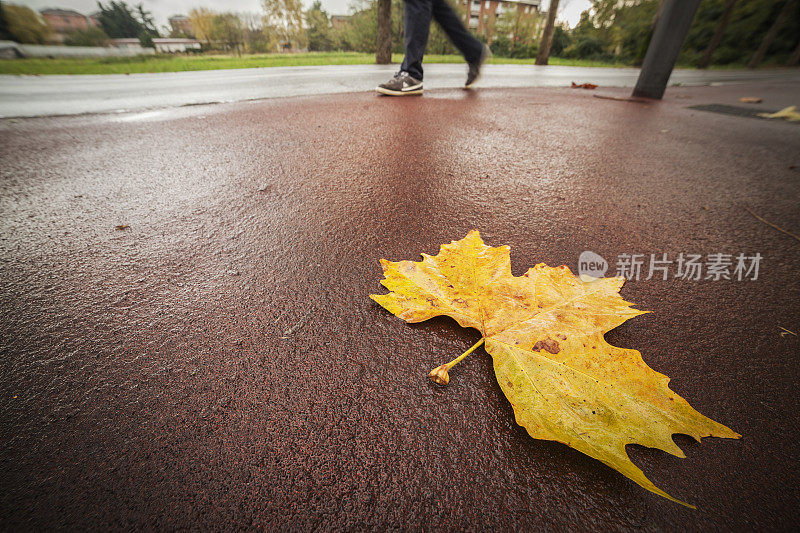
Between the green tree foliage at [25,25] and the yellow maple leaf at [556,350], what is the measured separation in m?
18.8

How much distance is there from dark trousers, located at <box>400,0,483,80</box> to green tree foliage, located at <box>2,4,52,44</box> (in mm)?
16299

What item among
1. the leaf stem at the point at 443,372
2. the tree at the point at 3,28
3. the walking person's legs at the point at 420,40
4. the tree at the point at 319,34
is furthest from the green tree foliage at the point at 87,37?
the tree at the point at 319,34

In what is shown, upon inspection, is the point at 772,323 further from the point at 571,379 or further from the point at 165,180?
the point at 165,180

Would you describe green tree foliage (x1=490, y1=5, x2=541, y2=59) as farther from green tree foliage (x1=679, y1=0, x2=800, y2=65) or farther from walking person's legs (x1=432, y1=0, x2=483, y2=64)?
walking person's legs (x1=432, y1=0, x2=483, y2=64)

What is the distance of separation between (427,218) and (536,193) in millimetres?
633

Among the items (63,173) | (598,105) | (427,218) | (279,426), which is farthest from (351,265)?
(598,105)

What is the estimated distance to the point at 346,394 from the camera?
2.51ft

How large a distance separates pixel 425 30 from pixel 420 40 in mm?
109

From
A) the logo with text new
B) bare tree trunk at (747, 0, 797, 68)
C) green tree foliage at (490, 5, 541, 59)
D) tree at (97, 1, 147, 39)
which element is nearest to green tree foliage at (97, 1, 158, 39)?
tree at (97, 1, 147, 39)

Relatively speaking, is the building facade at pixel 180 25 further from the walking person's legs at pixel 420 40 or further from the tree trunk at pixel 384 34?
the walking person's legs at pixel 420 40

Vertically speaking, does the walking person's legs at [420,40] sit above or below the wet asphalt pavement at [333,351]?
above

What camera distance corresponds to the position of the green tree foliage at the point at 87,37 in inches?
509

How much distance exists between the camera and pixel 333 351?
86 cm

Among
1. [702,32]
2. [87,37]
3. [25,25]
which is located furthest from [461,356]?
[702,32]
